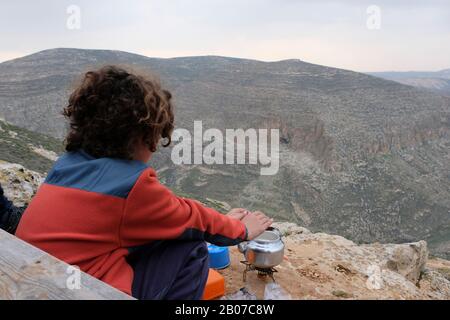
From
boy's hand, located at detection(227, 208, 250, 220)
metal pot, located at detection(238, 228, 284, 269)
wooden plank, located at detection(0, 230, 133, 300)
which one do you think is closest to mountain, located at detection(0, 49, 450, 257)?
metal pot, located at detection(238, 228, 284, 269)

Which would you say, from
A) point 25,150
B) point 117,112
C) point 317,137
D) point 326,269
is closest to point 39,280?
point 117,112

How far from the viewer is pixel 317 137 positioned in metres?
44.1

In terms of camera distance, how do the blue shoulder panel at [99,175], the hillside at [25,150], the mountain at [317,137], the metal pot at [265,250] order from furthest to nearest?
1. the mountain at [317,137]
2. the hillside at [25,150]
3. the metal pot at [265,250]
4. the blue shoulder panel at [99,175]

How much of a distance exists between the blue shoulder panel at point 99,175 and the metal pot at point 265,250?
1676 mm

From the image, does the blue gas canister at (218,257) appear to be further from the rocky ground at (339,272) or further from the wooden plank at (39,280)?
the wooden plank at (39,280)

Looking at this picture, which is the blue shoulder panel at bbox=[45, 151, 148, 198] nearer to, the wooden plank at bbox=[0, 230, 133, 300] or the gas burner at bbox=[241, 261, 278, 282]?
the wooden plank at bbox=[0, 230, 133, 300]

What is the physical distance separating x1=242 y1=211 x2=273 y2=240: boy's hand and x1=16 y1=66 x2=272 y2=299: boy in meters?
0.41

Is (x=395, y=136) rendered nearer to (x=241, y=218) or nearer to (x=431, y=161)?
(x=431, y=161)

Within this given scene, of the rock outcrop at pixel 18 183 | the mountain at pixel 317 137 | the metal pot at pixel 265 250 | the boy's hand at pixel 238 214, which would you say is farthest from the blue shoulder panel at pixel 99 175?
the mountain at pixel 317 137

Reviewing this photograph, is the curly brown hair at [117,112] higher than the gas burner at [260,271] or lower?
higher

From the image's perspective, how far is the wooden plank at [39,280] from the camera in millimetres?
1413

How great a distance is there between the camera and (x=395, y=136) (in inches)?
1793

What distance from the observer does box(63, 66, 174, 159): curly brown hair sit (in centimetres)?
186
